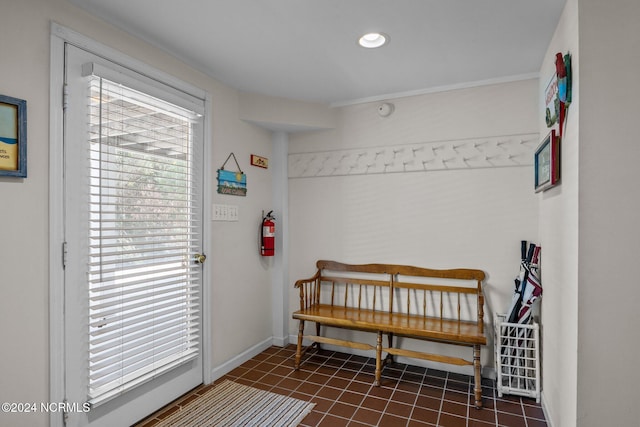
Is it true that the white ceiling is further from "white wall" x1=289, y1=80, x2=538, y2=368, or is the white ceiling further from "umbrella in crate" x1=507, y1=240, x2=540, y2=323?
"umbrella in crate" x1=507, y1=240, x2=540, y2=323

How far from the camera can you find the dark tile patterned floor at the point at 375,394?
222cm

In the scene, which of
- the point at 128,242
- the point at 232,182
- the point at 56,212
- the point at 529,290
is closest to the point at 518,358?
the point at 529,290

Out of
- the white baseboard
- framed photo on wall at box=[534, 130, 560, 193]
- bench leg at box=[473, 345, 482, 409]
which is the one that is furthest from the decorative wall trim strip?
the white baseboard

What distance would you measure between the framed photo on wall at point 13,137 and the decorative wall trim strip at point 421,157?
2236mm

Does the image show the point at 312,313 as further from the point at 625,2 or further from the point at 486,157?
the point at 625,2

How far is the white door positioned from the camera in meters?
1.82

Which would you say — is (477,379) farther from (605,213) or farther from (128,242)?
(128,242)

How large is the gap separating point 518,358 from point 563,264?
94 cm

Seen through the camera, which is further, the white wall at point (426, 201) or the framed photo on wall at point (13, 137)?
the white wall at point (426, 201)

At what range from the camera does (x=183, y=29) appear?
2049 mm

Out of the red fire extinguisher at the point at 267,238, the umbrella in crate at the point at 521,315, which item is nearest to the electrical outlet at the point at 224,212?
the red fire extinguisher at the point at 267,238

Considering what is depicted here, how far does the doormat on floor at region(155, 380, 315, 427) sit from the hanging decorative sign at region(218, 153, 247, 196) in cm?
150

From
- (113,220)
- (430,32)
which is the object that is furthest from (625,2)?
(113,220)

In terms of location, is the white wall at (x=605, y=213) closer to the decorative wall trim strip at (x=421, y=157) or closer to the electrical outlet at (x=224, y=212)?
the decorative wall trim strip at (x=421, y=157)
